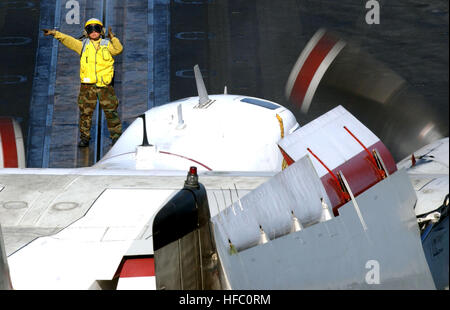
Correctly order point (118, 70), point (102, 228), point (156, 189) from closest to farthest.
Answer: point (102, 228)
point (156, 189)
point (118, 70)

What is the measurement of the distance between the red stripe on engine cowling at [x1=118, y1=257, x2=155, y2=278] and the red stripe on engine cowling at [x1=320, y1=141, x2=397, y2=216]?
6.22 feet

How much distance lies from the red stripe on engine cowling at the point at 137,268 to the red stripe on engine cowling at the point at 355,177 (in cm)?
190

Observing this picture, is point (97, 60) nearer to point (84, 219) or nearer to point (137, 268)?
point (84, 219)

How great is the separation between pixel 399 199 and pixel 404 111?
12.5m

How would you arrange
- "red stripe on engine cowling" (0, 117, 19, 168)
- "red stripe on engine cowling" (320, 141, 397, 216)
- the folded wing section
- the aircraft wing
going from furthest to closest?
"red stripe on engine cowling" (0, 117, 19, 168), the aircraft wing, the folded wing section, "red stripe on engine cowling" (320, 141, 397, 216)

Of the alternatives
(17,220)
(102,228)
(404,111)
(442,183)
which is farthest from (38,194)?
(404,111)

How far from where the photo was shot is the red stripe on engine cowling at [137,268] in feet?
23.6

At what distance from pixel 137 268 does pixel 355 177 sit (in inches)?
91.6

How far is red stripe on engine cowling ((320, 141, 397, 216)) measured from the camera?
6305 millimetres

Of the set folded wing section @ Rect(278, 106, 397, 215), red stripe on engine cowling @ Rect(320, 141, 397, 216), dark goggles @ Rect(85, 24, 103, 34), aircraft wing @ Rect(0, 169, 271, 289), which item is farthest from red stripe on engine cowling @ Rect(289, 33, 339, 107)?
dark goggles @ Rect(85, 24, 103, 34)

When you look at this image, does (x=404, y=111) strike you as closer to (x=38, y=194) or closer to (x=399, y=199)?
(x=38, y=194)

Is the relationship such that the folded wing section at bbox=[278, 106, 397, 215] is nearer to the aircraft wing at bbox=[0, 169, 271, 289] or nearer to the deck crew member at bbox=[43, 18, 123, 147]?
the aircraft wing at bbox=[0, 169, 271, 289]

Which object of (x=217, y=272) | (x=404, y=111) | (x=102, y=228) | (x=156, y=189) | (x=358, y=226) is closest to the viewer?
(x=358, y=226)

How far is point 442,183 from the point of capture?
355 inches
